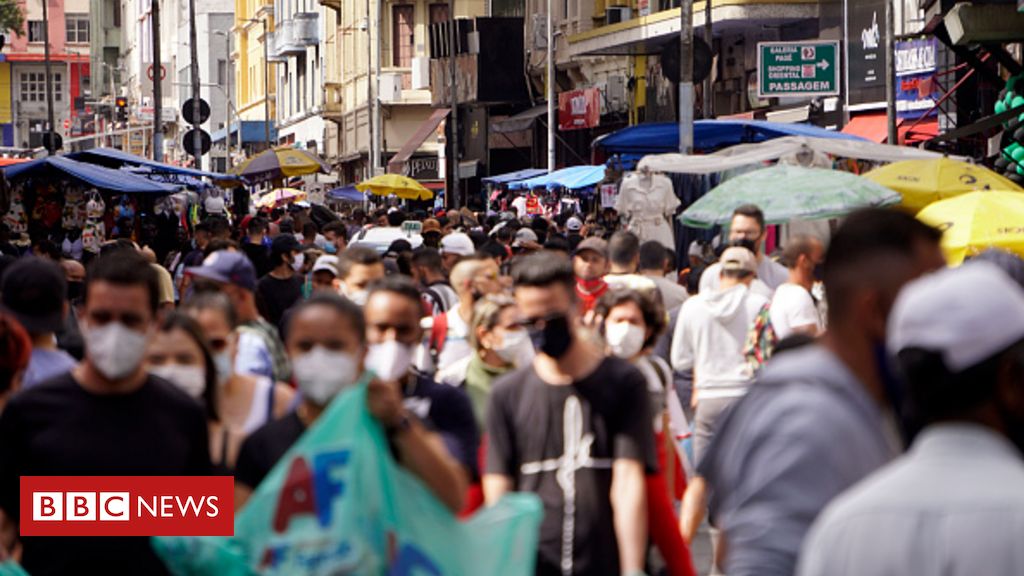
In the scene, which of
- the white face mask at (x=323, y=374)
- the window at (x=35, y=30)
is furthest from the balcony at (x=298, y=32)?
the white face mask at (x=323, y=374)

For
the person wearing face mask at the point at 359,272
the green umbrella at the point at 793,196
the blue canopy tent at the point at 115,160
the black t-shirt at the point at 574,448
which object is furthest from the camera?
the blue canopy tent at the point at 115,160

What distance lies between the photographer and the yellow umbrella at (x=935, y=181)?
17.4m

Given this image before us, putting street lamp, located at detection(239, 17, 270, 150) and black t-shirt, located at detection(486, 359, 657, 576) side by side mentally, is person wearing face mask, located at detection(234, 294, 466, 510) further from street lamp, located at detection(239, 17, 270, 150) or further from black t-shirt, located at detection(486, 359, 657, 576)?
street lamp, located at detection(239, 17, 270, 150)

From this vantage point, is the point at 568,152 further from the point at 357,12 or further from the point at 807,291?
the point at 807,291

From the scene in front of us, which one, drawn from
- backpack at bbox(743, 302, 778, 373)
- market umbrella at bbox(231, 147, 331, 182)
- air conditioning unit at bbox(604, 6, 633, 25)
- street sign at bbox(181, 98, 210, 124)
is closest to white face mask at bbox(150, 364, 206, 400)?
backpack at bbox(743, 302, 778, 373)

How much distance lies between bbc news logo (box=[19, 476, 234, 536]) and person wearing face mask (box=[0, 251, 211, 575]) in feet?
0.09

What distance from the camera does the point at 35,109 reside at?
481ft

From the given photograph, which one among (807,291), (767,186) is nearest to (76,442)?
(807,291)

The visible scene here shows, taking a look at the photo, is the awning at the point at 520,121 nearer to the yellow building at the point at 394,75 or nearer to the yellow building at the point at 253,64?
the yellow building at the point at 394,75

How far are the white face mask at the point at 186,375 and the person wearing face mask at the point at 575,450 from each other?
929 millimetres

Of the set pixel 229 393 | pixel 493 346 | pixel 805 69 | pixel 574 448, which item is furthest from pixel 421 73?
pixel 574 448

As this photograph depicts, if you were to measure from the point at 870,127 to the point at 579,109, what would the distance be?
44.9 feet

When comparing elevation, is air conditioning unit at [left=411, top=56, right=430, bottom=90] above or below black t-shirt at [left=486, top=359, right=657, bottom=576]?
above

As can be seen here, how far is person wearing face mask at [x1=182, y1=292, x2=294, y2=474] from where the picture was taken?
630 centimetres
